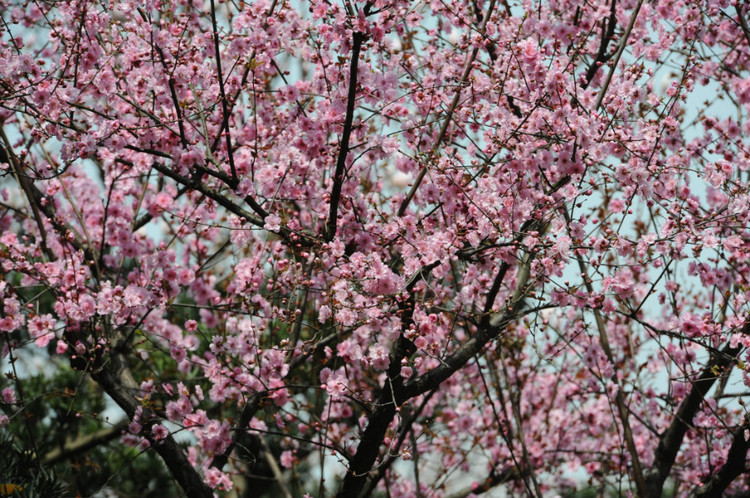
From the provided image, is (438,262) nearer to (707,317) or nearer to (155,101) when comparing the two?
(707,317)

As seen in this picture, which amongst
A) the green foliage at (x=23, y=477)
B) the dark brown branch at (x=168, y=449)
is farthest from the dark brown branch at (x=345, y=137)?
the green foliage at (x=23, y=477)

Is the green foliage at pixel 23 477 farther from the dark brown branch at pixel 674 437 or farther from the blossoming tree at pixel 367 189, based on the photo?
the dark brown branch at pixel 674 437

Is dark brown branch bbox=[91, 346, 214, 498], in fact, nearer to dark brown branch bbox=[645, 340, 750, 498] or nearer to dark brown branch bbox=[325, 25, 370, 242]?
dark brown branch bbox=[325, 25, 370, 242]

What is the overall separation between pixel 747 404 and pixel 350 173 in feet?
8.91

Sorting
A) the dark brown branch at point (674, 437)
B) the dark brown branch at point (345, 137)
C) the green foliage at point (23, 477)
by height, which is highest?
the dark brown branch at point (345, 137)

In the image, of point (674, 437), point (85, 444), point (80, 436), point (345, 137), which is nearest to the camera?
point (345, 137)

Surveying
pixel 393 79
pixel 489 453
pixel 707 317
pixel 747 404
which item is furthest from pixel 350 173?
pixel 489 453

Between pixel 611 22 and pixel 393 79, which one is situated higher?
pixel 611 22

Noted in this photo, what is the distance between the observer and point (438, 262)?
4.07m

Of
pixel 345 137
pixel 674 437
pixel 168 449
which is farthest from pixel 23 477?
pixel 674 437

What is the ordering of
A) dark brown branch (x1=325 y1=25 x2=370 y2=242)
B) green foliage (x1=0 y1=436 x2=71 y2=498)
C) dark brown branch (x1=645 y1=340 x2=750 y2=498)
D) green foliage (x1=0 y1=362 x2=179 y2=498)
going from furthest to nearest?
green foliage (x1=0 y1=362 x2=179 y2=498) → dark brown branch (x1=645 y1=340 x2=750 y2=498) → green foliage (x1=0 y1=436 x2=71 y2=498) → dark brown branch (x1=325 y1=25 x2=370 y2=242)

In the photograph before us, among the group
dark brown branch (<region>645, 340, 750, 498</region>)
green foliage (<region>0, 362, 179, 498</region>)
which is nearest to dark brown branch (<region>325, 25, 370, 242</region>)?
dark brown branch (<region>645, 340, 750, 498</region>)

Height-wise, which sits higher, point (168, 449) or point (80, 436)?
point (80, 436)

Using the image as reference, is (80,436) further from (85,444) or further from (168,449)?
(168,449)
